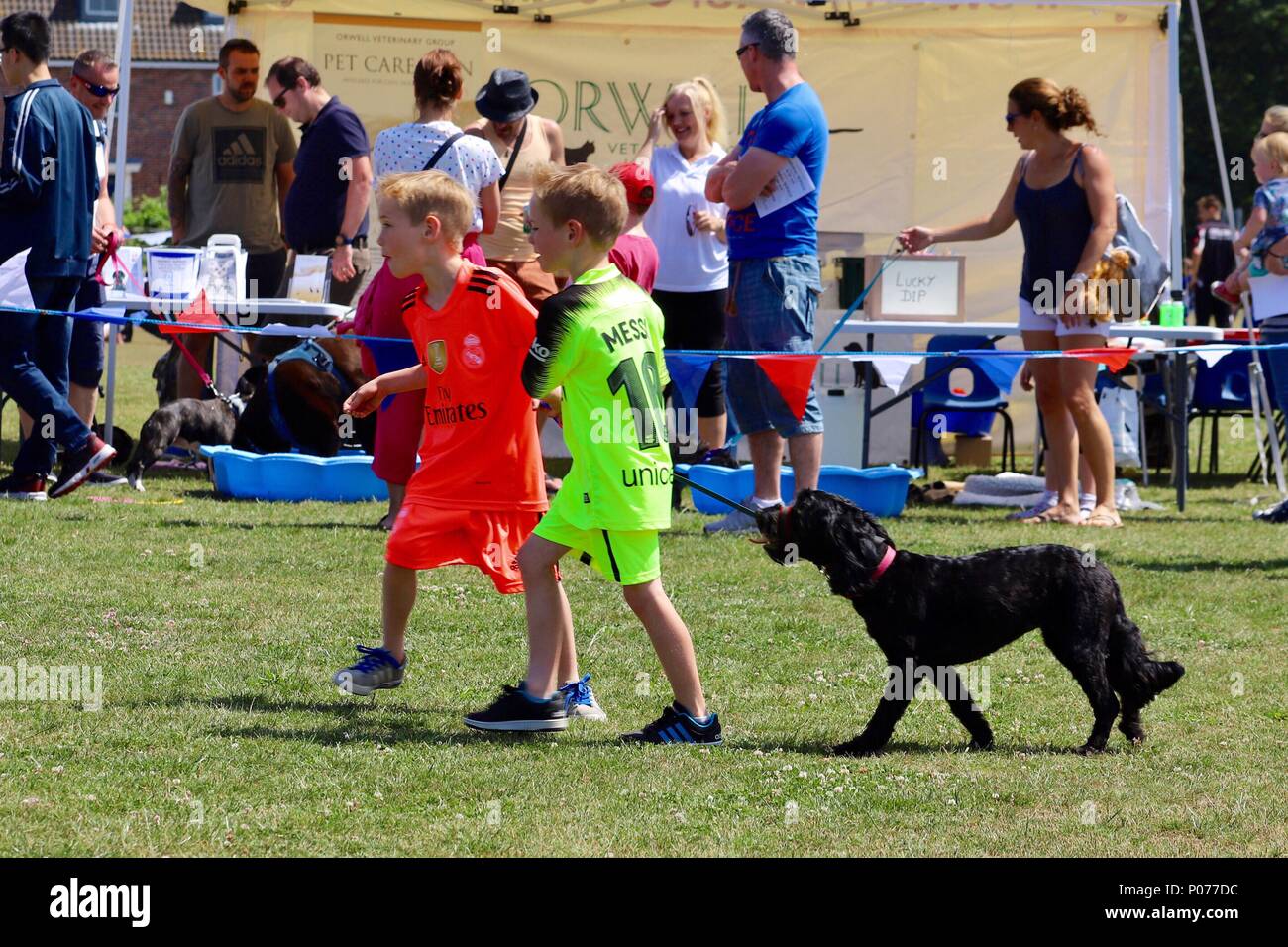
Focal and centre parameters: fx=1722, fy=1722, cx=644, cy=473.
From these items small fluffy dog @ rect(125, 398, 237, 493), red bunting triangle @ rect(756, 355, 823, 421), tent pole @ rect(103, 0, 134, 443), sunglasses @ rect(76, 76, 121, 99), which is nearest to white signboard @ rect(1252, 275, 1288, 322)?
red bunting triangle @ rect(756, 355, 823, 421)

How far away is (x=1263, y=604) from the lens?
22.8ft

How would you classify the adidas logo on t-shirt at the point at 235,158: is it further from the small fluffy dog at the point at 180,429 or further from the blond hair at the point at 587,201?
the blond hair at the point at 587,201

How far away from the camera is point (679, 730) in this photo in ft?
15.2

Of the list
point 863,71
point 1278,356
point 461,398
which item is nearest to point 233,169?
point 863,71

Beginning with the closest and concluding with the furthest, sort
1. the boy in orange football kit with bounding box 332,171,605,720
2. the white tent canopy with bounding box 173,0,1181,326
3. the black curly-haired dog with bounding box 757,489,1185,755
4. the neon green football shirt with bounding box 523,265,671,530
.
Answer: the neon green football shirt with bounding box 523,265,671,530
the black curly-haired dog with bounding box 757,489,1185,755
the boy in orange football kit with bounding box 332,171,605,720
the white tent canopy with bounding box 173,0,1181,326

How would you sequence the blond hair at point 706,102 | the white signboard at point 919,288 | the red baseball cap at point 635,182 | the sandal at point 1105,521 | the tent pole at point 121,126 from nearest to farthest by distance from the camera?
the red baseball cap at point 635,182, the sandal at point 1105,521, the blond hair at point 706,102, the white signboard at point 919,288, the tent pole at point 121,126

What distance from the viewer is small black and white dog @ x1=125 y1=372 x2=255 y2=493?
385 inches

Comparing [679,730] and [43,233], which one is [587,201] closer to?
[679,730]

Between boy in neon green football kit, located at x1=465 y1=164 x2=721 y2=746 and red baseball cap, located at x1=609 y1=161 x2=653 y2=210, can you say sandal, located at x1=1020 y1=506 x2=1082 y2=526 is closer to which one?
red baseball cap, located at x1=609 y1=161 x2=653 y2=210

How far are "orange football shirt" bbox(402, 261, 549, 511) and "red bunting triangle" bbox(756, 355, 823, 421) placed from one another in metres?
2.96

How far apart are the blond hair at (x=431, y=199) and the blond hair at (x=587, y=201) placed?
430mm

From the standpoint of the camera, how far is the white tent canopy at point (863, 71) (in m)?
12.7

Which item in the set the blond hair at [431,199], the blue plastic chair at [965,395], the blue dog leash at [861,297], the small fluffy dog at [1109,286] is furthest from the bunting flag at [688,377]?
the blond hair at [431,199]
